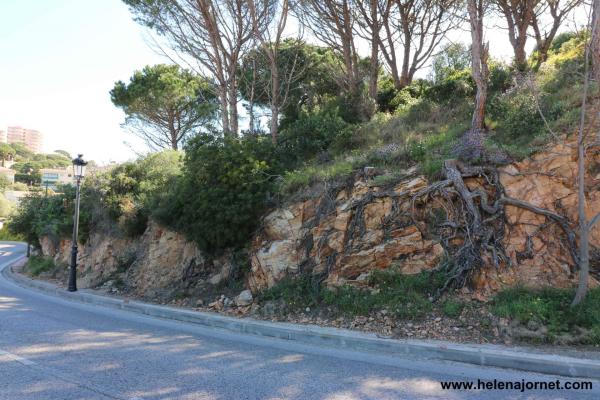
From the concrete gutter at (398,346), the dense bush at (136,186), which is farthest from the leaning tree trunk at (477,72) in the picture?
the dense bush at (136,186)

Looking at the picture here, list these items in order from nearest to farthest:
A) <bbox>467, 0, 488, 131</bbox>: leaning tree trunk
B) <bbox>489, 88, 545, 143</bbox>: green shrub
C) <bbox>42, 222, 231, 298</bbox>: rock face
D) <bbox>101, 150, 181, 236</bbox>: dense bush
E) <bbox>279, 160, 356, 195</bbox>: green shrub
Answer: <bbox>489, 88, 545, 143</bbox>: green shrub
<bbox>279, 160, 356, 195</bbox>: green shrub
<bbox>467, 0, 488, 131</bbox>: leaning tree trunk
<bbox>42, 222, 231, 298</bbox>: rock face
<bbox>101, 150, 181, 236</bbox>: dense bush

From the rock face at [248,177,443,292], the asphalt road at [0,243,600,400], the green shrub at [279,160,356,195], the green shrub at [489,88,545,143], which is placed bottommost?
the asphalt road at [0,243,600,400]

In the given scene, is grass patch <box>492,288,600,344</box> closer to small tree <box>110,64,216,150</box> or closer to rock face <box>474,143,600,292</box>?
rock face <box>474,143,600,292</box>

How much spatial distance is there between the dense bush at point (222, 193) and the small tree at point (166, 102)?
12.5m

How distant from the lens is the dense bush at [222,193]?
9.49m

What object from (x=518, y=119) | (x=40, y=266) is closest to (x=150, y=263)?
(x=40, y=266)

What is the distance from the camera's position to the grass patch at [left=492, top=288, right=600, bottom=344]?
5727 mm

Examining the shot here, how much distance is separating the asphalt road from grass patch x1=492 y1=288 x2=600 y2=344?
4.09 ft

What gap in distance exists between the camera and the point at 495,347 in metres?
5.59

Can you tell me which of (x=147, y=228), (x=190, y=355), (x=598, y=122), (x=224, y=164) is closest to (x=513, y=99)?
(x=598, y=122)

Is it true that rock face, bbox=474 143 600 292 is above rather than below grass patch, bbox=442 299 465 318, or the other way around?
above

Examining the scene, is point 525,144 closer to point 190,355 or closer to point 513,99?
point 513,99

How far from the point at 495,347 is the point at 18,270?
70.2 feet

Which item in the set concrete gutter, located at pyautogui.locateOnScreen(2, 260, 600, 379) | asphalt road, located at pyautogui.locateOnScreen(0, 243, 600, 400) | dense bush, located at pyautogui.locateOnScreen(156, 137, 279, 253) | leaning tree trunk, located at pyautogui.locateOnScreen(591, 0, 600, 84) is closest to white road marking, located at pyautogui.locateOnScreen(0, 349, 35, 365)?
asphalt road, located at pyautogui.locateOnScreen(0, 243, 600, 400)
